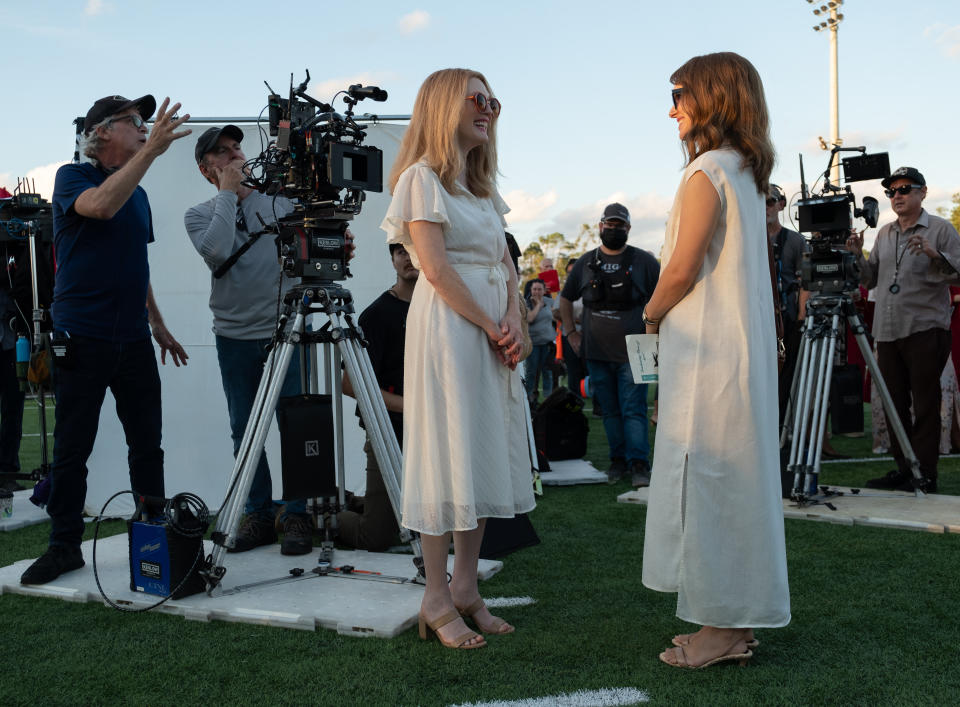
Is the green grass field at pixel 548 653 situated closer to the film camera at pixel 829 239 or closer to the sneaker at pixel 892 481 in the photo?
the sneaker at pixel 892 481

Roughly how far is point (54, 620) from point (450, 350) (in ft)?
6.33

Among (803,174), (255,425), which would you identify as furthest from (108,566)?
(803,174)

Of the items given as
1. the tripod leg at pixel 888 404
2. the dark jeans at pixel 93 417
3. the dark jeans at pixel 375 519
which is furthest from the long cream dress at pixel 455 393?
the tripod leg at pixel 888 404

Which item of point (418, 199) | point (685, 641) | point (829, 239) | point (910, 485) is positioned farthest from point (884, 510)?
point (418, 199)

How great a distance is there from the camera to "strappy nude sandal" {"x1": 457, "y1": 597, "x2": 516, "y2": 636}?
10.2ft

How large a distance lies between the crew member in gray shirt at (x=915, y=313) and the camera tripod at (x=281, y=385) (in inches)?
136

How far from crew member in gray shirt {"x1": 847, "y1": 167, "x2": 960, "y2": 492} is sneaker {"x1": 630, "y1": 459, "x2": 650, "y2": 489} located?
4.77 feet

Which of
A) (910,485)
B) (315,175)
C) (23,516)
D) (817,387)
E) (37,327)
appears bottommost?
(23,516)

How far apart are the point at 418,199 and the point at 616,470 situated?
393cm

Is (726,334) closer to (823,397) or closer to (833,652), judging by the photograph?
(833,652)

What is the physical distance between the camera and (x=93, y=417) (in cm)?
388

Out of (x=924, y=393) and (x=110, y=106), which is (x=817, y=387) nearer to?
(x=924, y=393)

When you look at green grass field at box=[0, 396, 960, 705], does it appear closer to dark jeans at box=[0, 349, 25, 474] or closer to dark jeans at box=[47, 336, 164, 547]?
dark jeans at box=[47, 336, 164, 547]

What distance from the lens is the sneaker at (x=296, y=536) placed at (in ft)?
14.1
